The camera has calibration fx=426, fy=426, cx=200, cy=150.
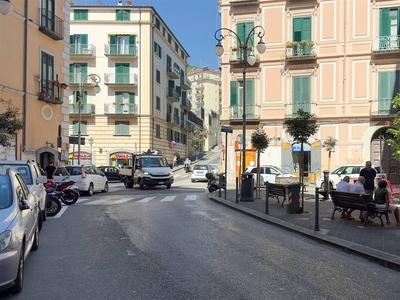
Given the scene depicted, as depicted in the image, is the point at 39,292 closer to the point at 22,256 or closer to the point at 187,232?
the point at 22,256

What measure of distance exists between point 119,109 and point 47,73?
19.3 m

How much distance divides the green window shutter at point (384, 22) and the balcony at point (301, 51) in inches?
169

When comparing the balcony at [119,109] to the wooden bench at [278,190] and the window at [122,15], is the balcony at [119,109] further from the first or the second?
the wooden bench at [278,190]

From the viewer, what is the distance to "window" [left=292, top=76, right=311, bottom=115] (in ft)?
96.2

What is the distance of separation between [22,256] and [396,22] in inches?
1127

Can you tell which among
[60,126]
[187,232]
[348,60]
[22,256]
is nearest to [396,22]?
[348,60]

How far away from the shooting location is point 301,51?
95.8ft

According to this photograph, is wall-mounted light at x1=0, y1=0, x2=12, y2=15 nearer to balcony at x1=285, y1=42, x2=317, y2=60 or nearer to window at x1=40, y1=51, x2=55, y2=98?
window at x1=40, y1=51, x2=55, y2=98

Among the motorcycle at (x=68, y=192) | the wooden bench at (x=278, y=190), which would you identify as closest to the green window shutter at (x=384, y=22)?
the wooden bench at (x=278, y=190)

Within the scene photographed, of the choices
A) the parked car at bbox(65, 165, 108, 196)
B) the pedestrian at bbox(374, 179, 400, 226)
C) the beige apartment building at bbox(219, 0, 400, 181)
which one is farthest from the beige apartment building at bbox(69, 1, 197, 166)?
the pedestrian at bbox(374, 179, 400, 226)

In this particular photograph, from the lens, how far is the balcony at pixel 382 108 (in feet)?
90.4

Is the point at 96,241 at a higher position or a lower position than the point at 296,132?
lower

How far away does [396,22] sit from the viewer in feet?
91.1

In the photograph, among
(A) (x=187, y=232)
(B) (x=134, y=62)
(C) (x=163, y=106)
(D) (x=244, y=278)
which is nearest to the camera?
(D) (x=244, y=278)
